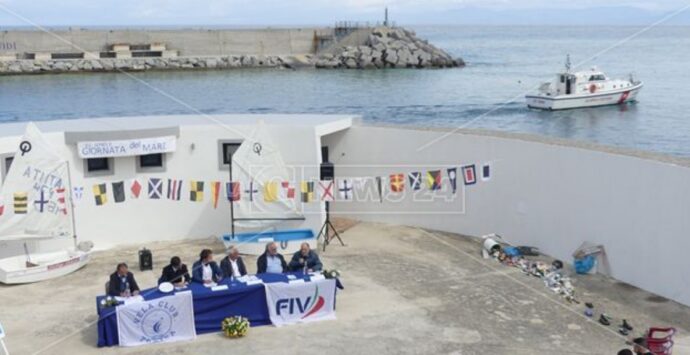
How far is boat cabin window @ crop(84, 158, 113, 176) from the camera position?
16.7 metres

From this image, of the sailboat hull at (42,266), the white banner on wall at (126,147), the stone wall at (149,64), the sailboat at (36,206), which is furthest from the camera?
the stone wall at (149,64)

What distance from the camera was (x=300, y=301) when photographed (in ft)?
40.5

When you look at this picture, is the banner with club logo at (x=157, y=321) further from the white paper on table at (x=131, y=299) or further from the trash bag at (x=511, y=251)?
the trash bag at (x=511, y=251)

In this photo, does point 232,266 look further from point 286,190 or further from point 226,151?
point 226,151

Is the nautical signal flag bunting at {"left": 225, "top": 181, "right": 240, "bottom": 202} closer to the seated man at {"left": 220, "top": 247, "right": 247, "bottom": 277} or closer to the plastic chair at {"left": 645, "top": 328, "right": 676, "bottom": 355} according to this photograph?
the seated man at {"left": 220, "top": 247, "right": 247, "bottom": 277}

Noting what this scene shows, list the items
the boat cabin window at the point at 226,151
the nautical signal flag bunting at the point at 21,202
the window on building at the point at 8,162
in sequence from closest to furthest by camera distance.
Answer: the nautical signal flag bunting at the point at 21,202 < the window on building at the point at 8,162 < the boat cabin window at the point at 226,151

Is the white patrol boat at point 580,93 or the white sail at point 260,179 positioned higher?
the white patrol boat at point 580,93

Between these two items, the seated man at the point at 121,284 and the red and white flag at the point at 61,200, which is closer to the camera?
the seated man at the point at 121,284

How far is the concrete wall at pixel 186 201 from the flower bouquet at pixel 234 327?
5417 millimetres

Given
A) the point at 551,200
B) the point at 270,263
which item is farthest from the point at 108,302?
the point at 551,200

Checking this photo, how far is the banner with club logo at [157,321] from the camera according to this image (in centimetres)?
1143

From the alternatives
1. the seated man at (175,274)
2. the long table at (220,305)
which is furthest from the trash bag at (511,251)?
the seated man at (175,274)

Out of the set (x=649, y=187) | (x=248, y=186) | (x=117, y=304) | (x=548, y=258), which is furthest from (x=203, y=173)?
(x=649, y=187)

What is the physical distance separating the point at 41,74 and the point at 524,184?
245 ft
